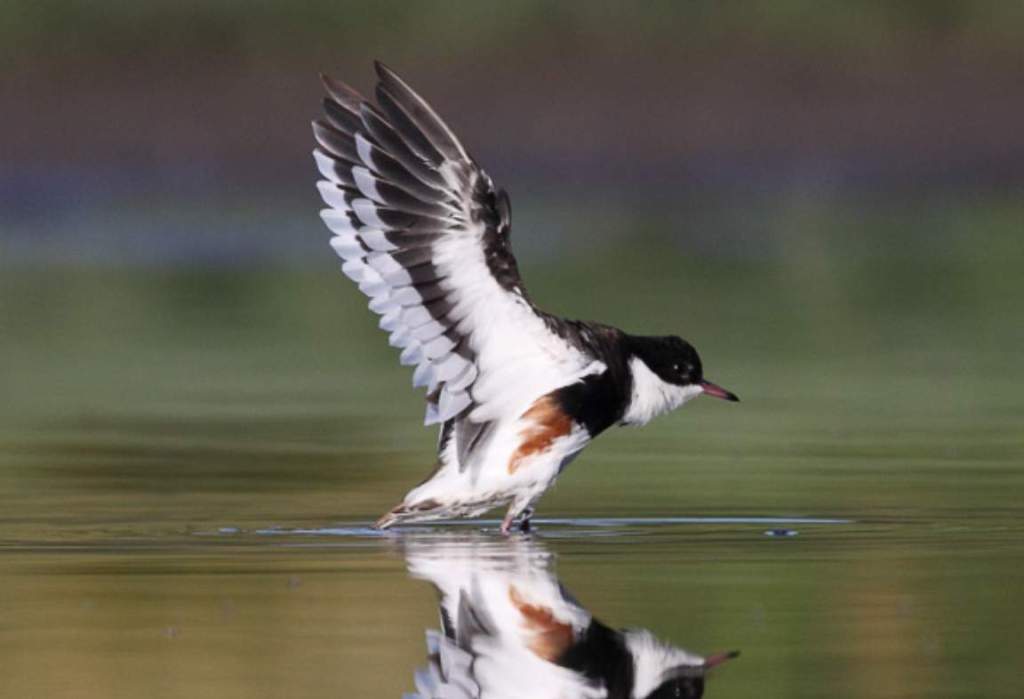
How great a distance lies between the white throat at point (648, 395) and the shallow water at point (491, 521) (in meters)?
0.39

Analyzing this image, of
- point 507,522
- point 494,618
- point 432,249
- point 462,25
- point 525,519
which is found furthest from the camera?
point 462,25

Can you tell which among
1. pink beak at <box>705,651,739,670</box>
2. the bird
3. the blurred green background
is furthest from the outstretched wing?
pink beak at <box>705,651,739,670</box>

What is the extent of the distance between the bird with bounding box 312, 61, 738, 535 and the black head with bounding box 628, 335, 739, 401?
10 millimetres

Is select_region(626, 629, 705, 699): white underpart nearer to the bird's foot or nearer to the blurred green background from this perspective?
A: the blurred green background

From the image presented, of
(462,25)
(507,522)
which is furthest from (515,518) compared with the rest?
(462,25)

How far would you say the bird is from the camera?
1124 centimetres

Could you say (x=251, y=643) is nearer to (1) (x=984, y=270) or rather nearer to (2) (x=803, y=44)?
(1) (x=984, y=270)

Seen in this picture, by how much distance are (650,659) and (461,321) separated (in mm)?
2805

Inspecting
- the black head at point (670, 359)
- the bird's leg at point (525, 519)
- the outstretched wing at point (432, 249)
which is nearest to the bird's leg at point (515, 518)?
the bird's leg at point (525, 519)

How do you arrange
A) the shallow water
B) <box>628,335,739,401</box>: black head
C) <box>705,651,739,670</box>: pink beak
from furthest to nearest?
1. <box>628,335,739,401</box>: black head
2. the shallow water
3. <box>705,651,739,670</box>: pink beak

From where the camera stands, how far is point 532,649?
8914mm

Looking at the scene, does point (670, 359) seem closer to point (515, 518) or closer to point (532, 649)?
point (515, 518)

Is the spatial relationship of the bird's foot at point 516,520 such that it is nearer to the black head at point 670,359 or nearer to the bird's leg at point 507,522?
the bird's leg at point 507,522

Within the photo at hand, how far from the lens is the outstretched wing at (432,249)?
442 inches
